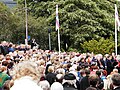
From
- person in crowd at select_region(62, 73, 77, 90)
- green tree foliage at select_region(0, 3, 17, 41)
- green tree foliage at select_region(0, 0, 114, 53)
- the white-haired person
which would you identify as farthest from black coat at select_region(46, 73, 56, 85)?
green tree foliage at select_region(0, 0, 114, 53)

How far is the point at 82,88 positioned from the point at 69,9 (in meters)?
37.0

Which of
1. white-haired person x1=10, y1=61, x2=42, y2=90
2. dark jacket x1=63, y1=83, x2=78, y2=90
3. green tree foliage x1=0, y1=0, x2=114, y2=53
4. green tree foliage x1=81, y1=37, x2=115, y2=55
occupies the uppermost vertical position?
white-haired person x1=10, y1=61, x2=42, y2=90

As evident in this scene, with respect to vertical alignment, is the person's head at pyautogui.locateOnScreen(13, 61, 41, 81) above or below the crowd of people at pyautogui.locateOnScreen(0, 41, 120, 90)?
above

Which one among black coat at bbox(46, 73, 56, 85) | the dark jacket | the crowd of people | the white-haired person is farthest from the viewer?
black coat at bbox(46, 73, 56, 85)

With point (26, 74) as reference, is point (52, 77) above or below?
below

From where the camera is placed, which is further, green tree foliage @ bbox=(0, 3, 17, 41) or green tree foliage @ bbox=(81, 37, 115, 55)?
green tree foliage @ bbox=(0, 3, 17, 41)

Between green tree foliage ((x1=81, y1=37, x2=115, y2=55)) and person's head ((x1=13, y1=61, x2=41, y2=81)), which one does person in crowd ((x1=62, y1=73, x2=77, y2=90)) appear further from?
green tree foliage ((x1=81, y1=37, x2=115, y2=55))

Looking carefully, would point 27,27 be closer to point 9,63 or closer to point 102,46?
point 102,46

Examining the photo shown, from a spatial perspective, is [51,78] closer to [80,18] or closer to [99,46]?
[99,46]

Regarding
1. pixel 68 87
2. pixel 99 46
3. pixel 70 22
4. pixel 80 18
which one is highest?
pixel 68 87

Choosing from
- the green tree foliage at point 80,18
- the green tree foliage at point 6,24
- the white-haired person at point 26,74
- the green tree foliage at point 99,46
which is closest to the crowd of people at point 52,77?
the white-haired person at point 26,74

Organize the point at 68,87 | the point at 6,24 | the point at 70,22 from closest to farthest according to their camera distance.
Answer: the point at 68,87 → the point at 6,24 → the point at 70,22

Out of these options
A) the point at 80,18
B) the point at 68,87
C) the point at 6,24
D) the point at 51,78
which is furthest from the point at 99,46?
the point at 68,87

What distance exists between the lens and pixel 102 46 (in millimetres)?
42469
